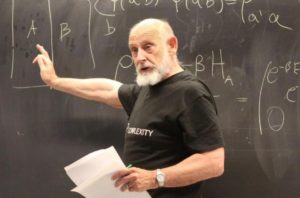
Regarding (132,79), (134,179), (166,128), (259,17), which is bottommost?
(134,179)

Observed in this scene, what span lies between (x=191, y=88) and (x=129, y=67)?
1.69 feet

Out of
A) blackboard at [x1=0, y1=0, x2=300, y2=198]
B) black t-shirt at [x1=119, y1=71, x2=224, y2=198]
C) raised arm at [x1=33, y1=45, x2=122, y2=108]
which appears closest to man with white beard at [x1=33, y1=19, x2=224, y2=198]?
black t-shirt at [x1=119, y1=71, x2=224, y2=198]

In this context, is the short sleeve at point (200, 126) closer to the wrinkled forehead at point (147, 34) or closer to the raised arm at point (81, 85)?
the wrinkled forehead at point (147, 34)

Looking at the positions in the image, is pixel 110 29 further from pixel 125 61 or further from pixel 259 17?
pixel 259 17

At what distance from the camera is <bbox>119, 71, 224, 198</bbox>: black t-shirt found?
1.18m

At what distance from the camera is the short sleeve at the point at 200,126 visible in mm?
1168

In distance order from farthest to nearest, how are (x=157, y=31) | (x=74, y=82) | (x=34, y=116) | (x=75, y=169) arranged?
(x=34, y=116) → (x=74, y=82) → (x=157, y=31) → (x=75, y=169)

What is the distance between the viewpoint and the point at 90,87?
1.62 m

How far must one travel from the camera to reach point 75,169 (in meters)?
1.17

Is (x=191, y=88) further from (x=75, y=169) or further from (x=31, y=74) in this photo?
(x=31, y=74)

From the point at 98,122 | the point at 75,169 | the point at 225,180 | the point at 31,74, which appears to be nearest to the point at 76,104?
the point at 98,122

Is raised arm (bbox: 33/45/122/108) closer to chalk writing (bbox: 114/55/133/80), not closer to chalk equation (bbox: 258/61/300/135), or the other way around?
chalk writing (bbox: 114/55/133/80)

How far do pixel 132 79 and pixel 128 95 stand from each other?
7.6 inches

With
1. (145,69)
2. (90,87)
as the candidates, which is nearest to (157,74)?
(145,69)
